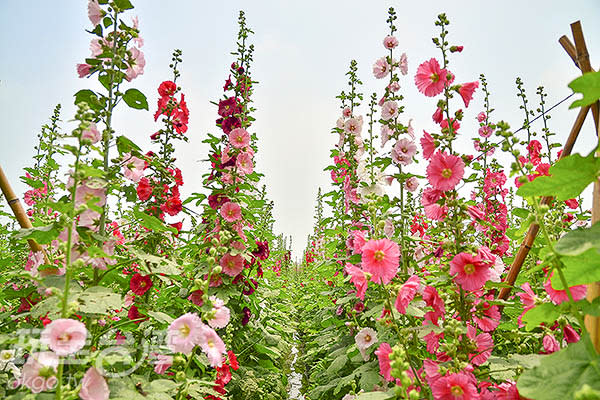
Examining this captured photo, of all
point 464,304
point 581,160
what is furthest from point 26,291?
point 581,160

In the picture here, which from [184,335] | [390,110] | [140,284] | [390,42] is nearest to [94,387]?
[184,335]

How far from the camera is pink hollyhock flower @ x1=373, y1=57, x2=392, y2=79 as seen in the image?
3037mm

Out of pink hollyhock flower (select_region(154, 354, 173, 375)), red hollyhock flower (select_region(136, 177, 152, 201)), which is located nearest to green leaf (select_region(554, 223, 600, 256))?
pink hollyhock flower (select_region(154, 354, 173, 375))

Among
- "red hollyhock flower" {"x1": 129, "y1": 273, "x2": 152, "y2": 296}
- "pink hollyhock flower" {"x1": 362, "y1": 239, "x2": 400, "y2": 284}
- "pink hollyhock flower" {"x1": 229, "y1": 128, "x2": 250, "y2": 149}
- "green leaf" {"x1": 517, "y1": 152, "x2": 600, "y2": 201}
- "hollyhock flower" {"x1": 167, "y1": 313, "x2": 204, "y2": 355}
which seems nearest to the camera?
"green leaf" {"x1": 517, "y1": 152, "x2": 600, "y2": 201}

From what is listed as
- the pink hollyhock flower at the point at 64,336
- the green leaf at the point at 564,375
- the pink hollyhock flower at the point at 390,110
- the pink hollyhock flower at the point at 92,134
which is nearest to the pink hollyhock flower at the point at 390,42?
the pink hollyhock flower at the point at 390,110

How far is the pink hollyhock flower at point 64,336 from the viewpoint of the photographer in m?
0.91

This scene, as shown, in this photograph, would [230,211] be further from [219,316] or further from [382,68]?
[382,68]

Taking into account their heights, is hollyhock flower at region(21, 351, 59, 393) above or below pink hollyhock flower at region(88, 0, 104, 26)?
below

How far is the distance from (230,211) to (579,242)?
242cm

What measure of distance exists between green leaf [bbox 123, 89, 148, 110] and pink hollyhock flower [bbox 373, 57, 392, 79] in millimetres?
1988

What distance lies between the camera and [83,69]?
5.62 ft

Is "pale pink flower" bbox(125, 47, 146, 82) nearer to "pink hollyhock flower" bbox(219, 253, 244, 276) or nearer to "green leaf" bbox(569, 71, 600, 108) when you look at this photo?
"pink hollyhock flower" bbox(219, 253, 244, 276)

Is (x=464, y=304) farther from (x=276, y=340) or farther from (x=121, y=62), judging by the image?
(x=276, y=340)

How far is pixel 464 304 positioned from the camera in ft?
4.89
